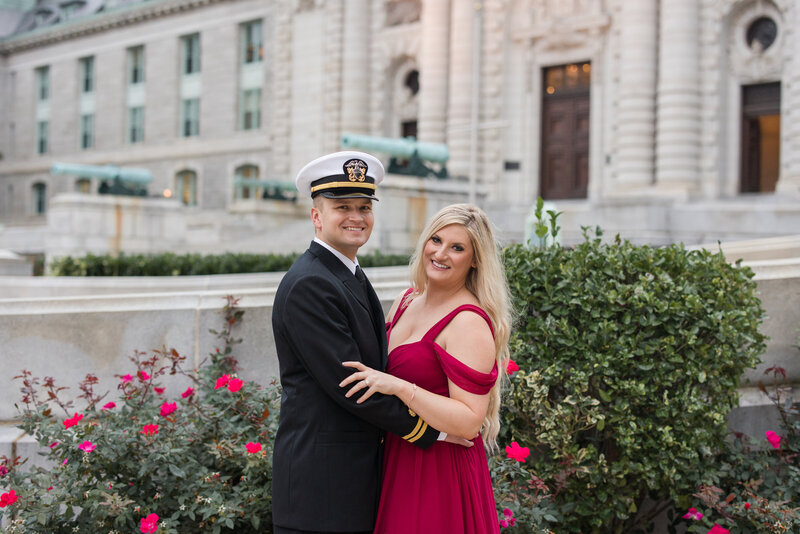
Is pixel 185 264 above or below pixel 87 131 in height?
below

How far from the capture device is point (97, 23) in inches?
1836

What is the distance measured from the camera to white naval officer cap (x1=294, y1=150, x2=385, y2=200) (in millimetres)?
3371

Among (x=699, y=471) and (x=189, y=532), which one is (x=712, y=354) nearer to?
(x=699, y=471)

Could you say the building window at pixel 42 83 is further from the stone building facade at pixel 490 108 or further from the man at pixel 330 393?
the man at pixel 330 393

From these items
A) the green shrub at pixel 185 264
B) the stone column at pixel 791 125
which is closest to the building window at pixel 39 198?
the green shrub at pixel 185 264

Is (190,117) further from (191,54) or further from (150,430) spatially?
(150,430)

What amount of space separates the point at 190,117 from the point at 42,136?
14156mm

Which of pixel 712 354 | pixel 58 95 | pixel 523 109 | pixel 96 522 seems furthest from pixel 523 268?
pixel 58 95

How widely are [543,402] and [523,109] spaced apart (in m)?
25.6

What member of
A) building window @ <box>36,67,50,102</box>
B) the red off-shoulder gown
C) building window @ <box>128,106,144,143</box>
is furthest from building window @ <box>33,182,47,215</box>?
the red off-shoulder gown

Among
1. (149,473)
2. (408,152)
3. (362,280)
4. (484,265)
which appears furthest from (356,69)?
(484,265)

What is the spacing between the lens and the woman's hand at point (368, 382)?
10.1 ft

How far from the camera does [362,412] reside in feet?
10.3

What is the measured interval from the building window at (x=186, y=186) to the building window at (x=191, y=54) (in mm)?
5159
